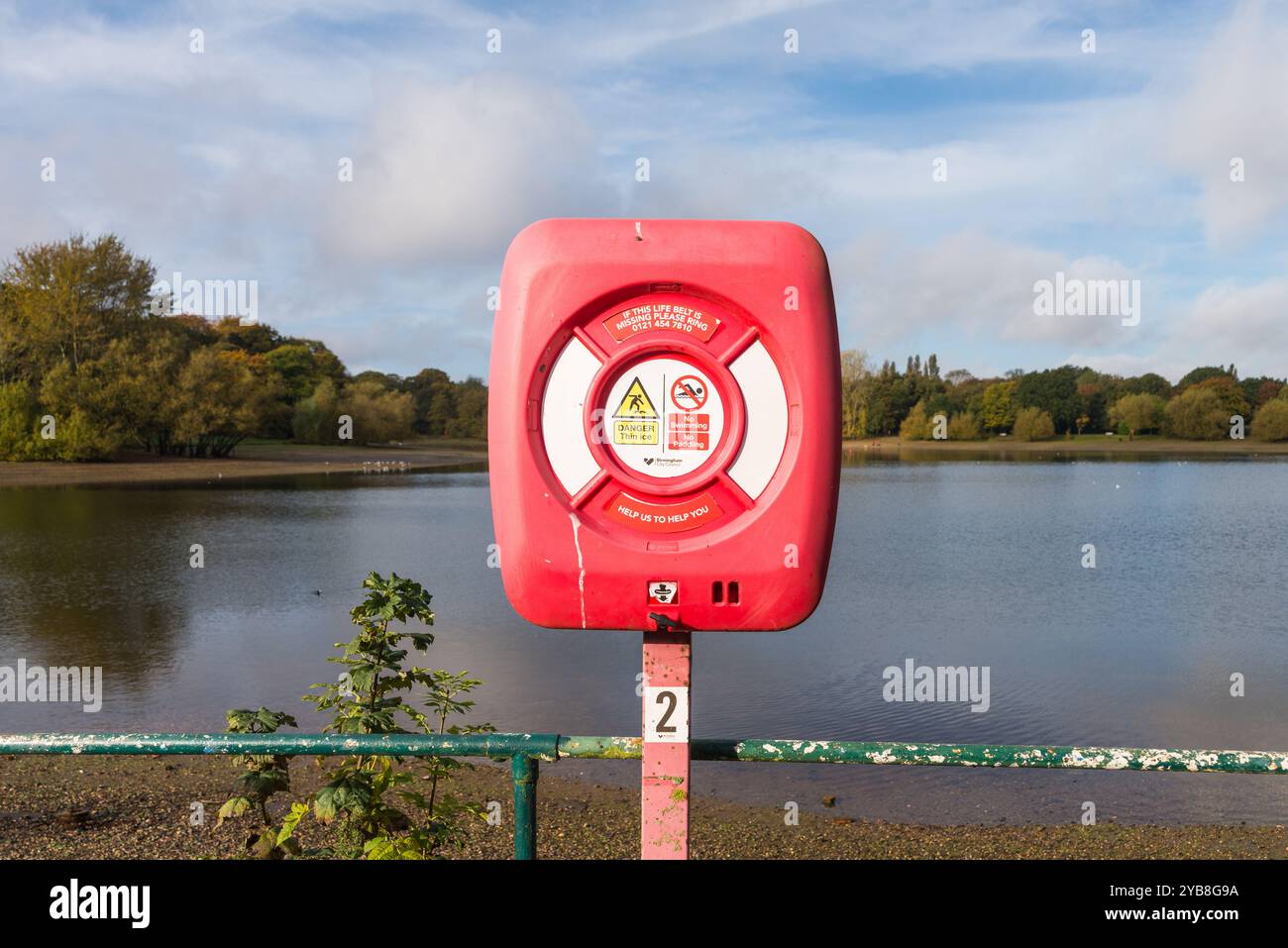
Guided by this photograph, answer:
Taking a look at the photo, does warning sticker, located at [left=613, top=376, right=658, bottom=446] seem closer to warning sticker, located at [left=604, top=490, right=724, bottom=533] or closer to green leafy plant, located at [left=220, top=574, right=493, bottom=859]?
warning sticker, located at [left=604, top=490, right=724, bottom=533]

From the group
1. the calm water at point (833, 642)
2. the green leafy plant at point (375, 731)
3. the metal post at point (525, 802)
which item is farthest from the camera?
the calm water at point (833, 642)

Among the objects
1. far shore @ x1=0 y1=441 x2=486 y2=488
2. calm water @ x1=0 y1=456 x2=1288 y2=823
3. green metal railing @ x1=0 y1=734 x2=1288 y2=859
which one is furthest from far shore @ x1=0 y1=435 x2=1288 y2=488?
green metal railing @ x1=0 y1=734 x2=1288 y2=859

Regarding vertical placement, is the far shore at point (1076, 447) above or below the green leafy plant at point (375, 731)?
above

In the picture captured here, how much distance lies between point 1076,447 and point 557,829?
11563 cm

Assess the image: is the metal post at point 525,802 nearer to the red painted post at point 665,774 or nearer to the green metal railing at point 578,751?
the green metal railing at point 578,751

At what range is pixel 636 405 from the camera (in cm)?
238

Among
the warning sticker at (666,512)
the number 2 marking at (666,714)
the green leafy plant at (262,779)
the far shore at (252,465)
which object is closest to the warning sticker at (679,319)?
the warning sticker at (666,512)

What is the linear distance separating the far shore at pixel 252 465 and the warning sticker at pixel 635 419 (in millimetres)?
56526

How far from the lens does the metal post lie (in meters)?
2.52

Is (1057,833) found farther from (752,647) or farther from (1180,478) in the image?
(1180,478)

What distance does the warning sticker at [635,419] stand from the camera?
2379 mm

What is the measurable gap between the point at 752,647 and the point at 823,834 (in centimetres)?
835

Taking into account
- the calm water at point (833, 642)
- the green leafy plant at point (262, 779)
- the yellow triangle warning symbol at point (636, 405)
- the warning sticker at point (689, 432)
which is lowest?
the calm water at point (833, 642)

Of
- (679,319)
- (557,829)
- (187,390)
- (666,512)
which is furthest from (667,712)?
(187,390)
